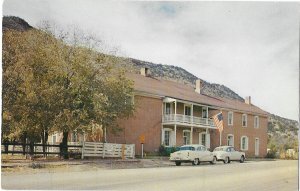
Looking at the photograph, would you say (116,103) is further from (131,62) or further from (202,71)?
(202,71)

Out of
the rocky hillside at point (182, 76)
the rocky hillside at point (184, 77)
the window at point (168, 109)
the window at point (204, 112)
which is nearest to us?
the rocky hillside at point (184, 77)

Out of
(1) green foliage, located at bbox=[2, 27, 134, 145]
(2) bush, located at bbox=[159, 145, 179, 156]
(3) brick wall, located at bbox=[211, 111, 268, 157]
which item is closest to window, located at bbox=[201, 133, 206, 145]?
(3) brick wall, located at bbox=[211, 111, 268, 157]

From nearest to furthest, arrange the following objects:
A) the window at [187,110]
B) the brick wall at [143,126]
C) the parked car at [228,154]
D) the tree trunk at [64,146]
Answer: the parked car at [228,154], the tree trunk at [64,146], the brick wall at [143,126], the window at [187,110]

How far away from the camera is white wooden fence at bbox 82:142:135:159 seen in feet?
68.5

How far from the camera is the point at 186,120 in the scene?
2323 centimetres

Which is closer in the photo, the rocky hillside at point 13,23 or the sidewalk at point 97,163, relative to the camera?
the rocky hillside at point 13,23

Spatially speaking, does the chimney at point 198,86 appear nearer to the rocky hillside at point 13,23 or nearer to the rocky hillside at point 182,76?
the rocky hillside at point 182,76

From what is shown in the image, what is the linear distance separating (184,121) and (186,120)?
122 mm

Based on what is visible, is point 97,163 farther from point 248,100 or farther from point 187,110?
point 248,100

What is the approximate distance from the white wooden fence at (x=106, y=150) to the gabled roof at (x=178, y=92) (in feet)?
8.09

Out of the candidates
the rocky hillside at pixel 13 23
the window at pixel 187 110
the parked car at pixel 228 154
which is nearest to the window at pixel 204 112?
the window at pixel 187 110

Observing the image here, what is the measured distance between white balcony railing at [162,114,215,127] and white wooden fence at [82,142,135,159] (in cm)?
214

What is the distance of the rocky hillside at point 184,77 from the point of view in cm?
1894

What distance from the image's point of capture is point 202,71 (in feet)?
63.3
